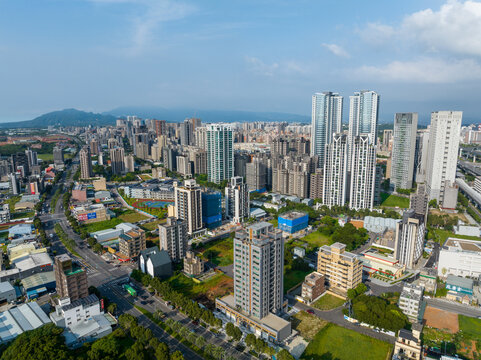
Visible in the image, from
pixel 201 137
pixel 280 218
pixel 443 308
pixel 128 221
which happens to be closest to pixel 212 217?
pixel 280 218

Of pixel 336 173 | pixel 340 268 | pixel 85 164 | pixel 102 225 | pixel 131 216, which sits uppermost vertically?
pixel 336 173

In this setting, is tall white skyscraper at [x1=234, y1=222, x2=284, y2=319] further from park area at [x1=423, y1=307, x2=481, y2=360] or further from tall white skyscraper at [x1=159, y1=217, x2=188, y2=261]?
tall white skyscraper at [x1=159, y1=217, x2=188, y2=261]

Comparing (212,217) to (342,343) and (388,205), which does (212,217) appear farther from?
(388,205)

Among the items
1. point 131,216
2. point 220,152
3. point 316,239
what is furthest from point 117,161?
point 316,239

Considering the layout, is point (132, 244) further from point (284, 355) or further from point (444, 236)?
point (444, 236)

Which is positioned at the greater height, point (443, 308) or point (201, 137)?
point (201, 137)
